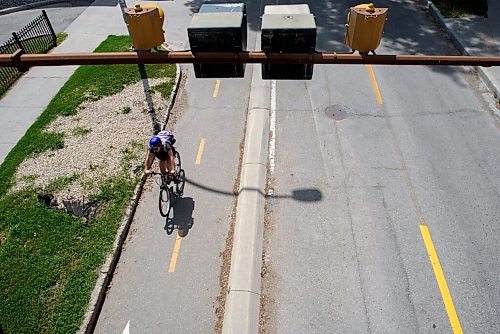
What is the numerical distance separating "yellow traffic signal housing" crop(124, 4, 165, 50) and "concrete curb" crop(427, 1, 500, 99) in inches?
495

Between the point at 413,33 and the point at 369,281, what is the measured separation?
13.6 meters

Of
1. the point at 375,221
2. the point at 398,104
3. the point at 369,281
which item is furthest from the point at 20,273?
the point at 398,104

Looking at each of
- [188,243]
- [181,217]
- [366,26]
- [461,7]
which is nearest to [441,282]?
[188,243]

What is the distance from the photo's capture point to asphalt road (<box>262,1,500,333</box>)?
7.60 metres

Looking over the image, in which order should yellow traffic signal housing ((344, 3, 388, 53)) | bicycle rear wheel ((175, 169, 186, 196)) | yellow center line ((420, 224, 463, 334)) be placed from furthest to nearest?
1. bicycle rear wheel ((175, 169, 186, 196))
2. yellow center line ((420, 224, 463, 334))
3. yellow traffic signal housing ((344, 3, 388, 53))

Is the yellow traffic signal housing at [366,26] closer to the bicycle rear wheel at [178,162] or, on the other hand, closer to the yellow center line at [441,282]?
the yellow center line at [441,282]

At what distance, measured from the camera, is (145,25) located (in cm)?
512

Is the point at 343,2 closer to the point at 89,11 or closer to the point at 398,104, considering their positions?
the point at 398,104

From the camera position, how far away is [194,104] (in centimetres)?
1334

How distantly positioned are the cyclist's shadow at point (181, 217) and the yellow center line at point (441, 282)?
5557 mm

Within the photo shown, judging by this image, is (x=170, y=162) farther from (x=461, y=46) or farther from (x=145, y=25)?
(x=461, y=46)

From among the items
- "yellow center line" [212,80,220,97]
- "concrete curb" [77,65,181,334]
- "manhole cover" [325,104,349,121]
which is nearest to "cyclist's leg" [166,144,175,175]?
"concrete curb" [77,65,181,334]

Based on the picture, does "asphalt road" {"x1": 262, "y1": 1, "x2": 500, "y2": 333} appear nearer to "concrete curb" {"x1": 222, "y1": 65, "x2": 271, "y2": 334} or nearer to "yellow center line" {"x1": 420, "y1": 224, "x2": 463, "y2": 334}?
"yellow center line" {"x1": 420, "y1": 224, "x2": 463, "y2": 334}

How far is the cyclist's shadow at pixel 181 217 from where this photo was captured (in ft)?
30.2
